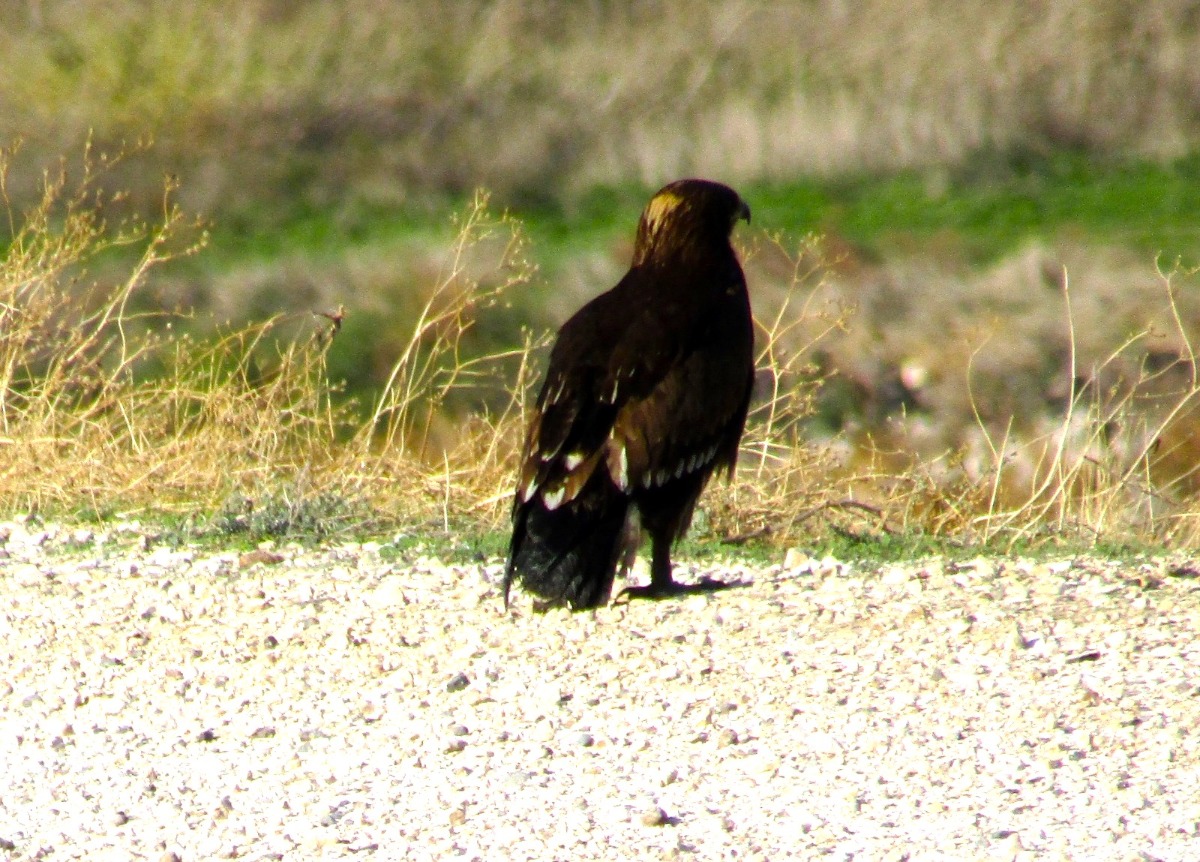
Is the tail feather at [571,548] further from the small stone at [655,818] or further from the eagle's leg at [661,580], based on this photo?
the small stone at [655,818]

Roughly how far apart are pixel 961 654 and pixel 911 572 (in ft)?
3.16

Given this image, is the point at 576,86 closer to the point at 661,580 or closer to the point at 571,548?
the point at 661,580

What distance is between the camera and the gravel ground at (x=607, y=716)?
4.14 metres

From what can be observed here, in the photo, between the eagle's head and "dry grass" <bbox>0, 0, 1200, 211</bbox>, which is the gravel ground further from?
"dry grass" <bbox>0, 0, 1200, 211</bbox>

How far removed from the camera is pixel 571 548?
5.69 meters

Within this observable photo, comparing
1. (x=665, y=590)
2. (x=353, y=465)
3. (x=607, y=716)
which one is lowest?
(x=353, y=465)

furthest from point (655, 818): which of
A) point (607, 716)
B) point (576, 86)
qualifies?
Answer: point (576, 86)

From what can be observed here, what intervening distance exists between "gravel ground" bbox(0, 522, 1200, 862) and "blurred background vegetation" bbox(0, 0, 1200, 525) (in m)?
9.88

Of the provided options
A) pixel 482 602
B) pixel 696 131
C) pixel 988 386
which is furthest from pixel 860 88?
pixel 482 602

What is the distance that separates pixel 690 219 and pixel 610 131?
1530 cm

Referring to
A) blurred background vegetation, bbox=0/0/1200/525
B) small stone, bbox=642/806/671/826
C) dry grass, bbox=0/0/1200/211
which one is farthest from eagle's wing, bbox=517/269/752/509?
dry grass, bbox=0/0/1200/211

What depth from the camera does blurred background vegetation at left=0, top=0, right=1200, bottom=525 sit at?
17.4m

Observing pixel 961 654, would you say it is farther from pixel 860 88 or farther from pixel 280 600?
pixel 860 88

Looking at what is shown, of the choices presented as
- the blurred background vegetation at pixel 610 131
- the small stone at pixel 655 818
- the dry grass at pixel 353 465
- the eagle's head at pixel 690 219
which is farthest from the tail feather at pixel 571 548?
the blurred background vegetation at pixel 610 131
